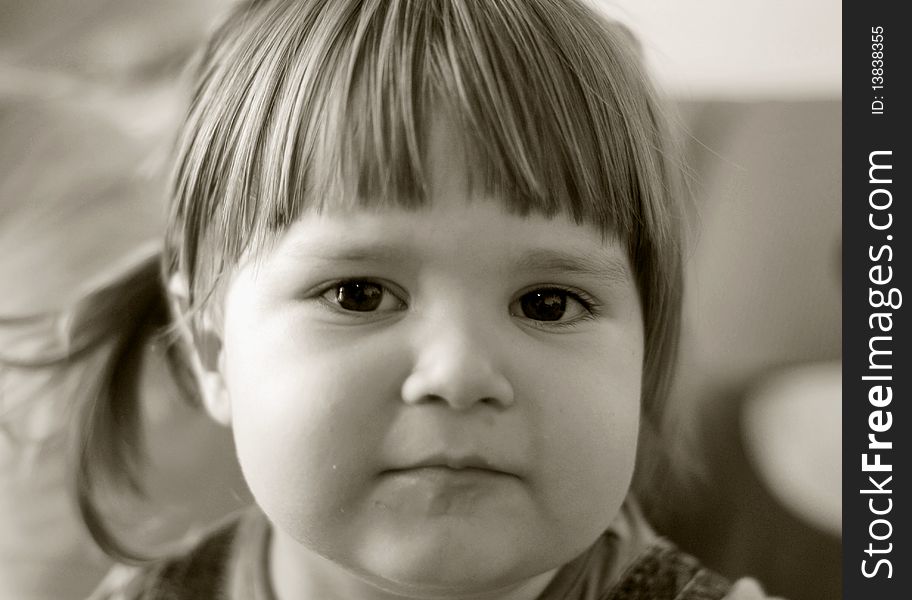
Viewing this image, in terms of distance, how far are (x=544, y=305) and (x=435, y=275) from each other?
0.29 feet

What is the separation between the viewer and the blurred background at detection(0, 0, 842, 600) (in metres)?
0.87

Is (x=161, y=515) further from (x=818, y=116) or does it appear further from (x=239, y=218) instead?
(x=818, y=116)

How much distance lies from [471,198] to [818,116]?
467 mm

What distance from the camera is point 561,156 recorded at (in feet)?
2.06

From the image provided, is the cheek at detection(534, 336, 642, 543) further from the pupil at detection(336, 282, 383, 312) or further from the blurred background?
the blurred background

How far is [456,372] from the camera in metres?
0.58

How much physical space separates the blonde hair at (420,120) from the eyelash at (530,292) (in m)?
0.05

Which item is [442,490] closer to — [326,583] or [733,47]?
[326,583]

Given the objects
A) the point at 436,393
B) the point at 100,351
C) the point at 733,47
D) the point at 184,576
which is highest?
the point at 733,47

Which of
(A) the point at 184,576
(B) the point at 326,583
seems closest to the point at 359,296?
(B) the point at 326,583

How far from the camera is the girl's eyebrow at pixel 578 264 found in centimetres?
62
